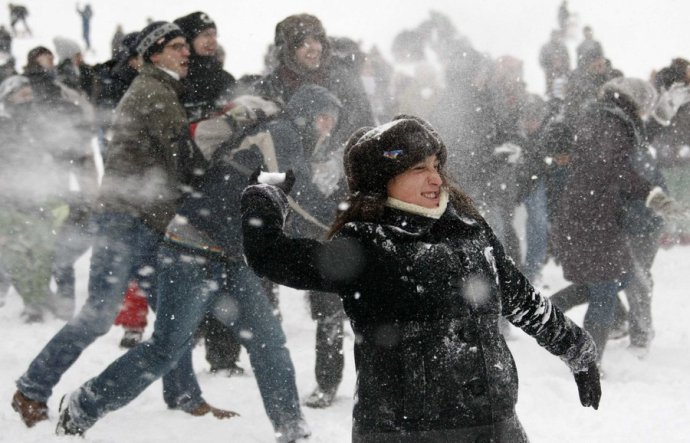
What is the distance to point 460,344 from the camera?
227 cm

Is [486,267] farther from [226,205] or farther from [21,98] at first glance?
[21,98]

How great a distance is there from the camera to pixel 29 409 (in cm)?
415

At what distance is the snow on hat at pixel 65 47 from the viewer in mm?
9344

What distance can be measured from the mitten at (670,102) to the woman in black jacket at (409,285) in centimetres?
491

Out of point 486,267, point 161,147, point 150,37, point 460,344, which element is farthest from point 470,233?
point 150,37

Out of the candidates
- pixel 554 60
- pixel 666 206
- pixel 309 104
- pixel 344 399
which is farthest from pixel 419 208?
pixel 554 60

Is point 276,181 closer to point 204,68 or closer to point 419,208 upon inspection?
point 419,208

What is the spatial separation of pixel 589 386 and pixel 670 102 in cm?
511

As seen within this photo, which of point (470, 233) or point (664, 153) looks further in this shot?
point (664, 153)

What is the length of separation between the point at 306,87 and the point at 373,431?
2633 mm

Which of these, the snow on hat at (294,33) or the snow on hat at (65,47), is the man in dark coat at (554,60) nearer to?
the snow on hat at (294,33)

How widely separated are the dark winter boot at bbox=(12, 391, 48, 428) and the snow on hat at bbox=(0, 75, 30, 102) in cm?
423

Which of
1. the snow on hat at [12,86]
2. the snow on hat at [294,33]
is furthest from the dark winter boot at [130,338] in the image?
the snow on hat at [12,86]

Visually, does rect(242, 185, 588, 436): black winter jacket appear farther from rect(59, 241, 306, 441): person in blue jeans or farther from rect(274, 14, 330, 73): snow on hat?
rect(274, 14, 330, 73): snow on hat
